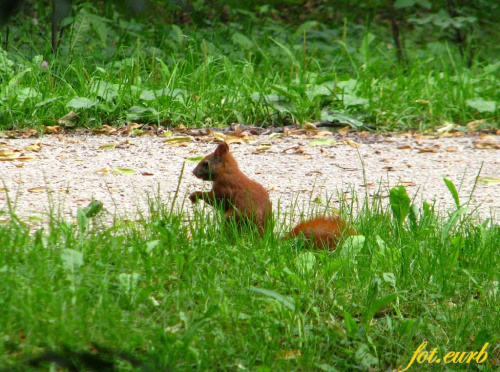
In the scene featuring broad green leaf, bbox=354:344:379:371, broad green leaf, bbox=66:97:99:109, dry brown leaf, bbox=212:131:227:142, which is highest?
broad green leaf, bbox=66:97:99:109

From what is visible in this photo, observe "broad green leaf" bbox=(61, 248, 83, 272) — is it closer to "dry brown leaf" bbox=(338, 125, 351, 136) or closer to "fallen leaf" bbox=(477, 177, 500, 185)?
"fallen leaf" bbox=(477, 177, 500, 185)

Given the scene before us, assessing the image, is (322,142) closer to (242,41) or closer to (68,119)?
(68,119)

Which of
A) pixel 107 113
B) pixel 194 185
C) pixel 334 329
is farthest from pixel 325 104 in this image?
pixel 334 329

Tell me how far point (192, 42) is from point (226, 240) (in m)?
5.07

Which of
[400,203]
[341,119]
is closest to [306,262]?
[400,203]

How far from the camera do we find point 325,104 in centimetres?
632

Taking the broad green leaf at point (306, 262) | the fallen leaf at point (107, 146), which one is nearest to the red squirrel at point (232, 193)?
the broad green leaf at point (306, 262)

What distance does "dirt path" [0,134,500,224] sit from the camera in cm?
392

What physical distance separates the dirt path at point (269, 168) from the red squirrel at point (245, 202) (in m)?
0.51

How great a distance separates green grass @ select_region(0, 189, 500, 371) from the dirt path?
0.75 meters

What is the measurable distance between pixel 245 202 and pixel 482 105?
3.94 metres

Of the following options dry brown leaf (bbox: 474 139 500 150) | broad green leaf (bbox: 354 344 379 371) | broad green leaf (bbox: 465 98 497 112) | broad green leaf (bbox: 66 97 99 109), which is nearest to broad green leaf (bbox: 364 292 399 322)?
broad green leaf (bbox: 354 344 379 371)

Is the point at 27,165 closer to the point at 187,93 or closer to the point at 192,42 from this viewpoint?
the point at 187,93

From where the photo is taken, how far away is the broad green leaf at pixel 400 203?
10.6 feet
